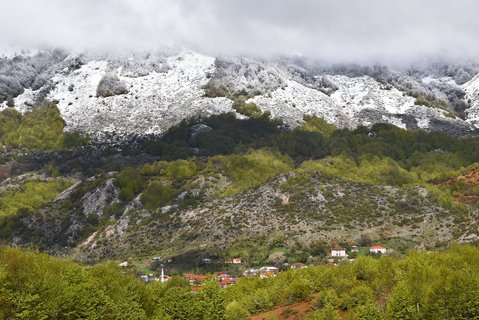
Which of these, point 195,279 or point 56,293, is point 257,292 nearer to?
point 195,279

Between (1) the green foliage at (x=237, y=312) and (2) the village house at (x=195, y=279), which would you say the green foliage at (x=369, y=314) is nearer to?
(1) the green foliage at (x=237, y=312)

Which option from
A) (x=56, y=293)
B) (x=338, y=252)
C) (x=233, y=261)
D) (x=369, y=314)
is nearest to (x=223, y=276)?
(x=233, y=261)

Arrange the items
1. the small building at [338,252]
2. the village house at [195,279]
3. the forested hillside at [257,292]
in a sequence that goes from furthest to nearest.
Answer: the small building at [338,252], the village house at [195,279], the forested hillside at [257,292]

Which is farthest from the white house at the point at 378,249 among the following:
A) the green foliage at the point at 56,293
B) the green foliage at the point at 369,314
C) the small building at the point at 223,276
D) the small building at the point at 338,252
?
the green foliage at the point at 56,293

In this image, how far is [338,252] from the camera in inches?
7224

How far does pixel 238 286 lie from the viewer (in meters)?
138

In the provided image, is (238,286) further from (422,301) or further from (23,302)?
(23,302)

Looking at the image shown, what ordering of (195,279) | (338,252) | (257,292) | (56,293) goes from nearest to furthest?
(56,293) < (257,292) < (195,279) < (338,252)

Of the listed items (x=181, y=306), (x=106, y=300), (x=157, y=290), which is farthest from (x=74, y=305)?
(x=157, y=290)

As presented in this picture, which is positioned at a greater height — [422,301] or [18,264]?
[18,264]

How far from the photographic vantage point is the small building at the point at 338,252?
181 m

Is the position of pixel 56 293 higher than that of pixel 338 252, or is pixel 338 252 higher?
pixel 56 293

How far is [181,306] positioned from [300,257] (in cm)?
8889

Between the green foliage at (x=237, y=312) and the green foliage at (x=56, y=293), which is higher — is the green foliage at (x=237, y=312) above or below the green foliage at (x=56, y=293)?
below
